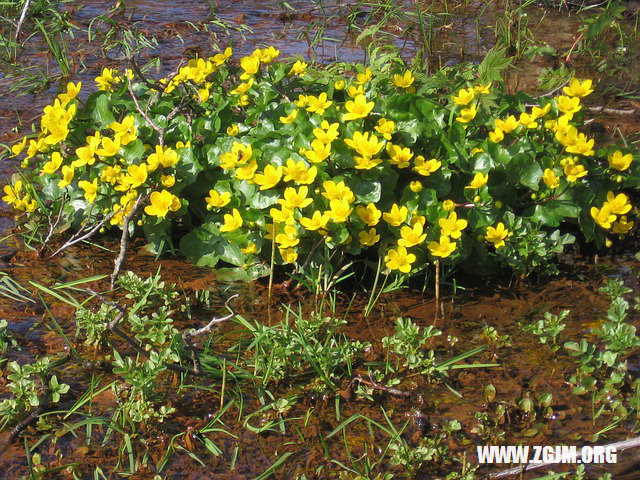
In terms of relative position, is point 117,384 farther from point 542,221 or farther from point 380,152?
point 542,221

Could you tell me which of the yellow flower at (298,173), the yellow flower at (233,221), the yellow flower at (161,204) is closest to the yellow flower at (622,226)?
the yellow flower at (298,173)

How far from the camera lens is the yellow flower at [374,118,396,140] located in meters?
3.12

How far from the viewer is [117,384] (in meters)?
2.68

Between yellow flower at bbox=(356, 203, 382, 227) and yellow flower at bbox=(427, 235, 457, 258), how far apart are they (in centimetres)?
23

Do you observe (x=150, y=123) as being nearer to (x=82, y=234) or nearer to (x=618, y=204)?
(x=82, y=234)

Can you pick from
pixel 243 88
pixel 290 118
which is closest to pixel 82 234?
pixel 243 88

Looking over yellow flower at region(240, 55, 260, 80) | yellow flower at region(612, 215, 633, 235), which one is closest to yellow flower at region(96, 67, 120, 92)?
yellow flower at region(240, 55, 260, 80)

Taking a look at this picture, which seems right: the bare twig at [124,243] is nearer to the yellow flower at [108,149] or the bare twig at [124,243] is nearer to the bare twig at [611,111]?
the yellow flower at [108,149]

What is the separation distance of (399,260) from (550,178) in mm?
715

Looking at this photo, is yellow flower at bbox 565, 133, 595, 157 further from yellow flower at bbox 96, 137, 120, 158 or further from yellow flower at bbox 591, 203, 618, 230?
yellow flower at bbox 96, 137, 120, 158

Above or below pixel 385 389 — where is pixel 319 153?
above

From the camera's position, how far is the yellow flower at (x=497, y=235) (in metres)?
3.20

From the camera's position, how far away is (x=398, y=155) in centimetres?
317

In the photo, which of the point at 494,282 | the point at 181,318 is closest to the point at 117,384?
the point at 181,318
